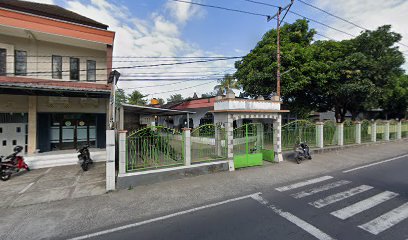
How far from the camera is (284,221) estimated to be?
13.2 feet

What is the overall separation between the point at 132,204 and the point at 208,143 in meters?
3.93

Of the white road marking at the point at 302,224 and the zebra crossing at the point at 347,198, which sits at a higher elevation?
the zebra crossing at the point at 347,198

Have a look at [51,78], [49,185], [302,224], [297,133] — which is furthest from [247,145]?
[51,78]

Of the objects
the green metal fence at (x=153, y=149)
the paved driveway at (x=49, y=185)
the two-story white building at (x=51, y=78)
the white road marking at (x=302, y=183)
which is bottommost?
the paved driveway at (x=49, y=185)

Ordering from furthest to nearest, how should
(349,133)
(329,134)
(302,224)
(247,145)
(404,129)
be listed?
(404,129)
(349,133)
(329,134)
(247,145)
(302,224)

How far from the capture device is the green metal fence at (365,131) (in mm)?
14258

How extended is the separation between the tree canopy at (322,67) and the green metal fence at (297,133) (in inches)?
124

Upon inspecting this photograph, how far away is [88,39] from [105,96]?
3.18 meters

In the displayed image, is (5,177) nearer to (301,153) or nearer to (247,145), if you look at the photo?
(247,145)

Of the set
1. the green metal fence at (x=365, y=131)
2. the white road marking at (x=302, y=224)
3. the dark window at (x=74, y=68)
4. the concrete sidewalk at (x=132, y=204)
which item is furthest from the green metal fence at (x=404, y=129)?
the dark window at (x=74, y=68)

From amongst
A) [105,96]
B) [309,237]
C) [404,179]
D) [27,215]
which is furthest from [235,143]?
[105,96]

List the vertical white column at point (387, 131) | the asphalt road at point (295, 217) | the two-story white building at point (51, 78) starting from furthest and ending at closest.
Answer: the vertical white column at point (387, 131), the two-story white building at point (51, 78), the asphalt road at point (295, 217)

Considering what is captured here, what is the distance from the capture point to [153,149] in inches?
266

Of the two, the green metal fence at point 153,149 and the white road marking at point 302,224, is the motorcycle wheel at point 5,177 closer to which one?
the green metal fence at point 153,149
